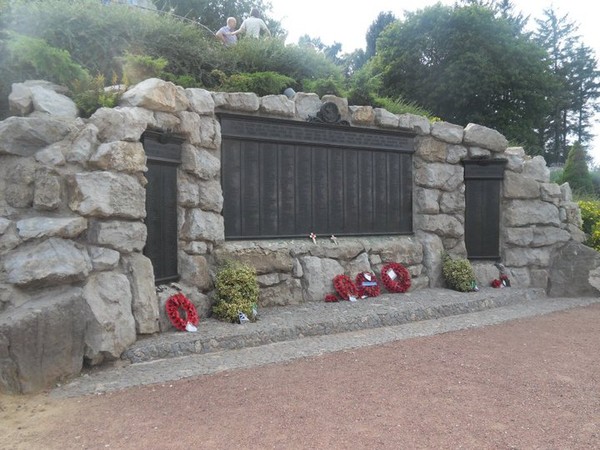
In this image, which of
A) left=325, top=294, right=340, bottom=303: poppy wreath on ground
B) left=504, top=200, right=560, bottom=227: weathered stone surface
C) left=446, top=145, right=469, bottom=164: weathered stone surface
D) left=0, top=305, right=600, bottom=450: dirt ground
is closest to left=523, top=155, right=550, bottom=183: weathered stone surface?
left=504, top=200, right=560, bottom=227: weathered stone surface

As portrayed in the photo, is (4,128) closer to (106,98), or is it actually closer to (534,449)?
(106,98)

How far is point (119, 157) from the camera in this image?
4742 millimetres

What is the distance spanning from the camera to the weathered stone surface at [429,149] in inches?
316

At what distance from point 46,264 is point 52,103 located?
→ 1.79m

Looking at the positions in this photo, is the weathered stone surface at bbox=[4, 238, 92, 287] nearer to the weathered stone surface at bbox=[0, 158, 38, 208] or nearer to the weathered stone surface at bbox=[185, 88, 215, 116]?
the weathered stone surface at bbox=[0, 158, 38, 208]

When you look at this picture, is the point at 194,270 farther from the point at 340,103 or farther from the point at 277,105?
the point at 340,103

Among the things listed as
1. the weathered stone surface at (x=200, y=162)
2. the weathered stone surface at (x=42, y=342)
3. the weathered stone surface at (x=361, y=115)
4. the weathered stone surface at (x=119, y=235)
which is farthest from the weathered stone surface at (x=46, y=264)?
the weathered stone surface at (x=361, y=115)

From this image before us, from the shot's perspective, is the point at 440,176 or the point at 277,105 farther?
the point at 440,176

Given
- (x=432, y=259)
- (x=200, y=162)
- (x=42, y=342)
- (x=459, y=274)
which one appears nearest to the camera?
(x=42, y=342)

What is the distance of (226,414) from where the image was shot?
3400 mm

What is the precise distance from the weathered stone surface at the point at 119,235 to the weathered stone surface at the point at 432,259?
15.1 ft

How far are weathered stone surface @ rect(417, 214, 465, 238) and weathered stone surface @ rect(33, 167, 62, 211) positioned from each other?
546 cm

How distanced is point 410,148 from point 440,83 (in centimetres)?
1671

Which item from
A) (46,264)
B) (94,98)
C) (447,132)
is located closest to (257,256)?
(94,98)
